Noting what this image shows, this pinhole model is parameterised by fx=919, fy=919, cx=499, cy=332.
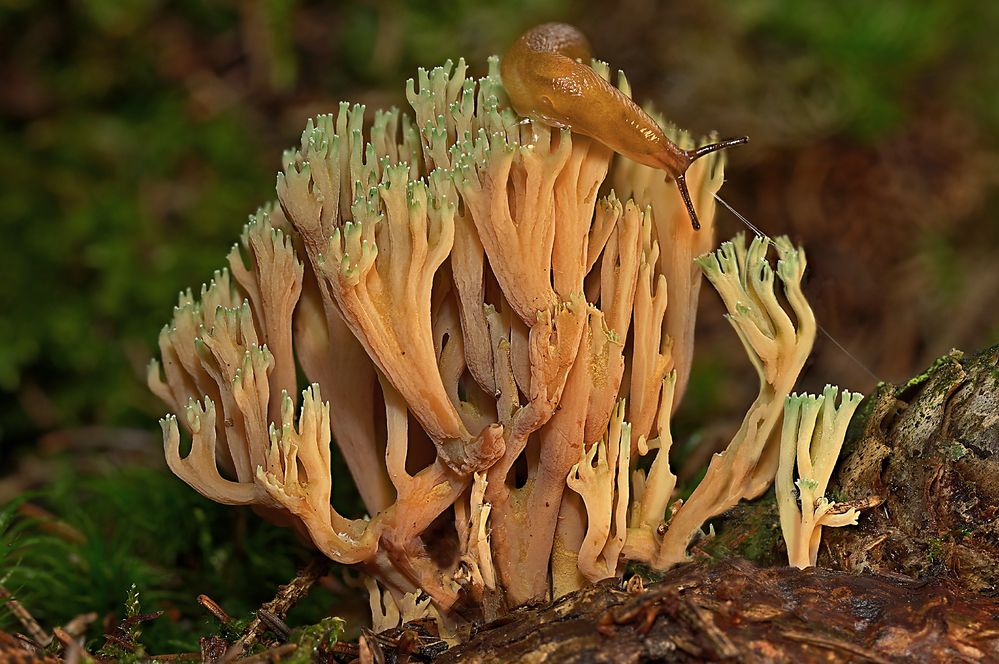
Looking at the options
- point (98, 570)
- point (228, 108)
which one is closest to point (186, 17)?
point (228, 108)

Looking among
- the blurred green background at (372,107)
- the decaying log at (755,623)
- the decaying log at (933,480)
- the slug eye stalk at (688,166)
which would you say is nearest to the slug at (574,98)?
the slug eye stalk at (688,166)

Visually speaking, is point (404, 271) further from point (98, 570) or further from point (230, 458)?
point (98, 570)

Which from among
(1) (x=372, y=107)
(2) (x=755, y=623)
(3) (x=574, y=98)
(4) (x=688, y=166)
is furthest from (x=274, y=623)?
(1) (x=372, y=107)

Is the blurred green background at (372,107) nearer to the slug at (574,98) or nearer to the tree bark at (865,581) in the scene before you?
the tree bark at (865,581)

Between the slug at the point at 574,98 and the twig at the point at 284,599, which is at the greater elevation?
the slug at the point at 574,98

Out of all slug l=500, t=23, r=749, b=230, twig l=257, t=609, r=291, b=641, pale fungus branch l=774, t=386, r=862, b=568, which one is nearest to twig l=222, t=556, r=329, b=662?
twig l=257, t=609, r=291, b=641

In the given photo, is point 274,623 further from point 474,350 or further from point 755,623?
point 755,623
